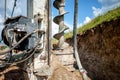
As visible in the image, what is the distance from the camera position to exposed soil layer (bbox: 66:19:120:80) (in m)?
6.18

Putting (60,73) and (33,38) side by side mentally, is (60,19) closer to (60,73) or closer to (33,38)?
(33,38)

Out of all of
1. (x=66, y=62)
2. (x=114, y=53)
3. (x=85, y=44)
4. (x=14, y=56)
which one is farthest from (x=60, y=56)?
(x=85, y=44)

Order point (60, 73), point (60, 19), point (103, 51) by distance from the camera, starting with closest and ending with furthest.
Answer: point (60, 73) → point (60, 19) → point (103, 51)

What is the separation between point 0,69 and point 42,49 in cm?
114

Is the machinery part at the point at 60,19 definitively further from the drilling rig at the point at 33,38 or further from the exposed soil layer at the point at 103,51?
the exposed soil layer at the point at 103,51

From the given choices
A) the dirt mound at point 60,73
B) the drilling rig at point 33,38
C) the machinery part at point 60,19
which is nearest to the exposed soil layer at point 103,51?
the machinery part at point 60,19

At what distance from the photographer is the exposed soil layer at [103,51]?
243 inches

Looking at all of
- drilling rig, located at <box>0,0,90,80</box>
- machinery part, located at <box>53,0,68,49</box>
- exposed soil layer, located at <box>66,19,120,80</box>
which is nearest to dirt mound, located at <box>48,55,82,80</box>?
drilling rig, located at <box>0,0,90,80</box>

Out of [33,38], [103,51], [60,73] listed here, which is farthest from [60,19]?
[103,51]

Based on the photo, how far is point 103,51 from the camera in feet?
22.9

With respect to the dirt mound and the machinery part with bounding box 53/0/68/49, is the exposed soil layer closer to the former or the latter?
the machinery part with bounding box 53/0/68/49

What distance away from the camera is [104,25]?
673cm

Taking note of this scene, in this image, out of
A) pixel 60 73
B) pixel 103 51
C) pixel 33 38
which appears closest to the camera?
pixel 33 38

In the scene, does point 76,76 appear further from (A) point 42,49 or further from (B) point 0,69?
(B) point 0,69
